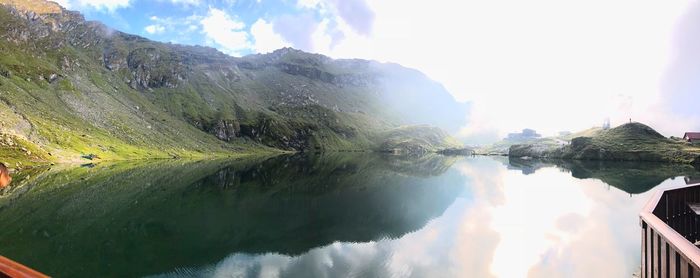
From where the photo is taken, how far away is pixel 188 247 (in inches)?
1549

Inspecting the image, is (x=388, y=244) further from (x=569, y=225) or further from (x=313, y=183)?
(x=313, y=183)

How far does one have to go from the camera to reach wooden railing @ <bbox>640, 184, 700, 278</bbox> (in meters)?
10.3

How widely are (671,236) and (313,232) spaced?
38846 mm

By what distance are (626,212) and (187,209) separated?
218 feet

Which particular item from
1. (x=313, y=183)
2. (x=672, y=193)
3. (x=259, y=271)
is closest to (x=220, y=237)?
(x=259, y=271)

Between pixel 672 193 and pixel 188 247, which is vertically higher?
pixel 672 193

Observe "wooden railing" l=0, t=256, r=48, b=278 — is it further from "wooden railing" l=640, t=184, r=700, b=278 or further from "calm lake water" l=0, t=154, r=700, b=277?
"calm lake water" l=0, t=154, r=700, b=277

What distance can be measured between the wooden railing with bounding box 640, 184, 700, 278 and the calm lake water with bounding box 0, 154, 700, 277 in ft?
41.3

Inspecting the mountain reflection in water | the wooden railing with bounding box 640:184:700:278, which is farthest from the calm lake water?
the wooden railing with bounding box 640:184:700:278

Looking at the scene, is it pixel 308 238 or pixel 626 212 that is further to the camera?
pixel 626 212

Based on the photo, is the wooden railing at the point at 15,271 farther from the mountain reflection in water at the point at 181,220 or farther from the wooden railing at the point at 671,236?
the mountain reflection in water at the point at 181,220

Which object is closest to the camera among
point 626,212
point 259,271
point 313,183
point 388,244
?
point 259,271

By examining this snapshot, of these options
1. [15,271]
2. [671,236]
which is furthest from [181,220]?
[671,236]

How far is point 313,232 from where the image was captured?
1831 inches
